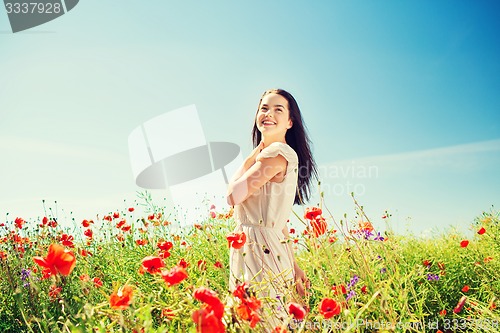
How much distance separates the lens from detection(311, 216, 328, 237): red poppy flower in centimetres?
214

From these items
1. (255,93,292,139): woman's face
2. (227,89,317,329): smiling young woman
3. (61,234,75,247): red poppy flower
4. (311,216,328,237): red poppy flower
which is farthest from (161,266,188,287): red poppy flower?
(61,234,75,247): red poppy flower

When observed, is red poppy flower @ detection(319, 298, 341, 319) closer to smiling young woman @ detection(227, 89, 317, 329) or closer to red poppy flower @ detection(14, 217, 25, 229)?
smiling young woman @ detection(227, 89, 317, 329)

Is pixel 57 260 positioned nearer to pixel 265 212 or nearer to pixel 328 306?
pixel 328 306

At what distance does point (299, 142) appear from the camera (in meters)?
3.17

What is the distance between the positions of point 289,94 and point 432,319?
94.6 inches

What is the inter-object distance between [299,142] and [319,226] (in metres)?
1.10

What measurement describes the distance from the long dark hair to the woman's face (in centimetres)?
8

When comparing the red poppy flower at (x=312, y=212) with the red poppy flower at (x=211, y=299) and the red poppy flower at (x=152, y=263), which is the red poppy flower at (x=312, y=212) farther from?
the red poppy flower at (x=211, y=299)

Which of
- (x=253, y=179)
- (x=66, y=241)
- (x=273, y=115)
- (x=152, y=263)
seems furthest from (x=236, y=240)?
(x=66, y=241)

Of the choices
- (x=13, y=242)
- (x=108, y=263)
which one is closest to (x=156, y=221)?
(x=108, y=263)

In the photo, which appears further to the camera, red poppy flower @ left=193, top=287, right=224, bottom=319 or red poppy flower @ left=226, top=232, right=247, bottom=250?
red poppy flower @ left=226, top=232, right=247, bottom=250

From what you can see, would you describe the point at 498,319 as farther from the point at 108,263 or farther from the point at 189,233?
the point at 108,263

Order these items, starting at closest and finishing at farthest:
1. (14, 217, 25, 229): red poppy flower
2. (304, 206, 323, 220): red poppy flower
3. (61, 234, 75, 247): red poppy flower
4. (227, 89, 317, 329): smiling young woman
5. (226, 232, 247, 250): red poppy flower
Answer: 1. (226, 232, 247, 250): red poppy flower
2. (304, 206, 323, 220): red poppy flower
3. (227, 89, 317, 329): smiling young woman
4. (61, 234, 75, 247): red poppy flower
5. (14, 217, 25, 229): red poppy flower

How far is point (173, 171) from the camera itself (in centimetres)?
413
